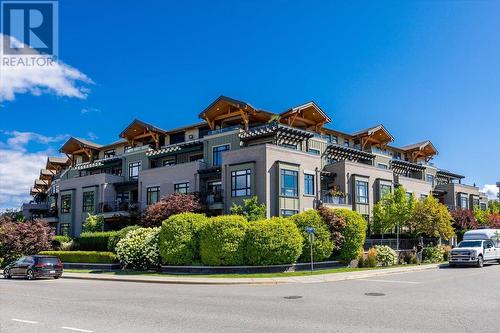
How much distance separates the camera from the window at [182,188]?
4219 cm

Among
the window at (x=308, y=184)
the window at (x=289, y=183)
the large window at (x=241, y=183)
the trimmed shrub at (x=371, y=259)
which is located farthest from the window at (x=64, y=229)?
the trimmed shrub at (x=371, y=259)

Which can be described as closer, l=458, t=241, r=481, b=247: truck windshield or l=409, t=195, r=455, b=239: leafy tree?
l=458, t=241, r=481, b=247: truck windshield

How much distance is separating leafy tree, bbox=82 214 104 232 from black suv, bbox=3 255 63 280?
618 inches

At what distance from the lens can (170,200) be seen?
37062 millimetres

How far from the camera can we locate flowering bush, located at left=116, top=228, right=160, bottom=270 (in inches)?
1212

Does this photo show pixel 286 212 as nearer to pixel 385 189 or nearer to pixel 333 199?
pixel 333 199

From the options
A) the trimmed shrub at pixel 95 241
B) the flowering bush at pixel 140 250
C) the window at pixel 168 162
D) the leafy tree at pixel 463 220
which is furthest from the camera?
the leafy tree at pixel 463 220

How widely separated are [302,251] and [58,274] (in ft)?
51.8

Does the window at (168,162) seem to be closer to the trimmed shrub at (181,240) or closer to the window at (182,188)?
the window at (182,188)

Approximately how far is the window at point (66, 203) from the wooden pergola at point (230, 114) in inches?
821

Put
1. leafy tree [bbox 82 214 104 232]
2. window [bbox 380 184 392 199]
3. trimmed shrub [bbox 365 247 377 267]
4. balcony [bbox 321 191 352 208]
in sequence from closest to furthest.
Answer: trimmed shrub [bbox 365 247 377 267] < balcony [bbox 321 191 352 208] < leafy tree [bbox 82 214 104 232] < window [bbox 380 184 392 199]

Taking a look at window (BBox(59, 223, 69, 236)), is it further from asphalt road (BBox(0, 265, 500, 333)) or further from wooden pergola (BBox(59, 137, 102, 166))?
asphalt road (BBox(0, 265, 500, 333))

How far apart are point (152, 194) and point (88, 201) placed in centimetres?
1001

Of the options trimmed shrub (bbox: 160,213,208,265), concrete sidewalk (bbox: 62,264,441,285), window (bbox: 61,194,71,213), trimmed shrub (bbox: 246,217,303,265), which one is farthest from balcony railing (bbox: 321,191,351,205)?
window (bbox: 61,194,71,213)
